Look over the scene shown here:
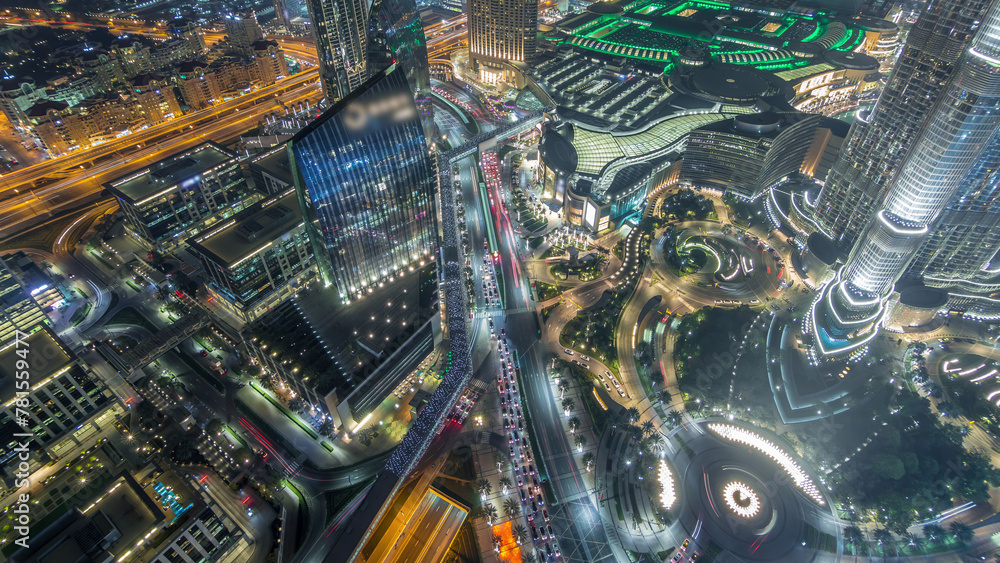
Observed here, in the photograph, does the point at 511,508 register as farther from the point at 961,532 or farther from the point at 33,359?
the point at 33,359

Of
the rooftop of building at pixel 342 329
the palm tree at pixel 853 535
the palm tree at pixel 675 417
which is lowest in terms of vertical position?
the palm tree at pixel 853 535

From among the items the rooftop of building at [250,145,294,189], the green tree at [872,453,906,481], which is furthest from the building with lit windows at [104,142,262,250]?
the green tree at [872,453,906,481]

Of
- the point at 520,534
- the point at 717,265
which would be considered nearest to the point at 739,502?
Result: the point at 520,534

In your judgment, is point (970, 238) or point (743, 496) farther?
point (970, 238)

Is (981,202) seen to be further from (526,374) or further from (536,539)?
(536,539)

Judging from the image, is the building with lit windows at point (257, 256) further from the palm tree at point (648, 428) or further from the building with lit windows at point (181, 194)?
the palm tree at point (648, 428)

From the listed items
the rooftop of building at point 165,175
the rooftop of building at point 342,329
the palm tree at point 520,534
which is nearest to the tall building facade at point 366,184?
the rooftop of building at point 342,329

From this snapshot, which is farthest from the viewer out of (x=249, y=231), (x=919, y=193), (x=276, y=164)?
(x=276, y=164)

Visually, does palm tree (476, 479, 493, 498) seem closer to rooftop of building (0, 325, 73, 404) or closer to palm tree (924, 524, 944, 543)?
palm tree (924, 524, 944, 543)
